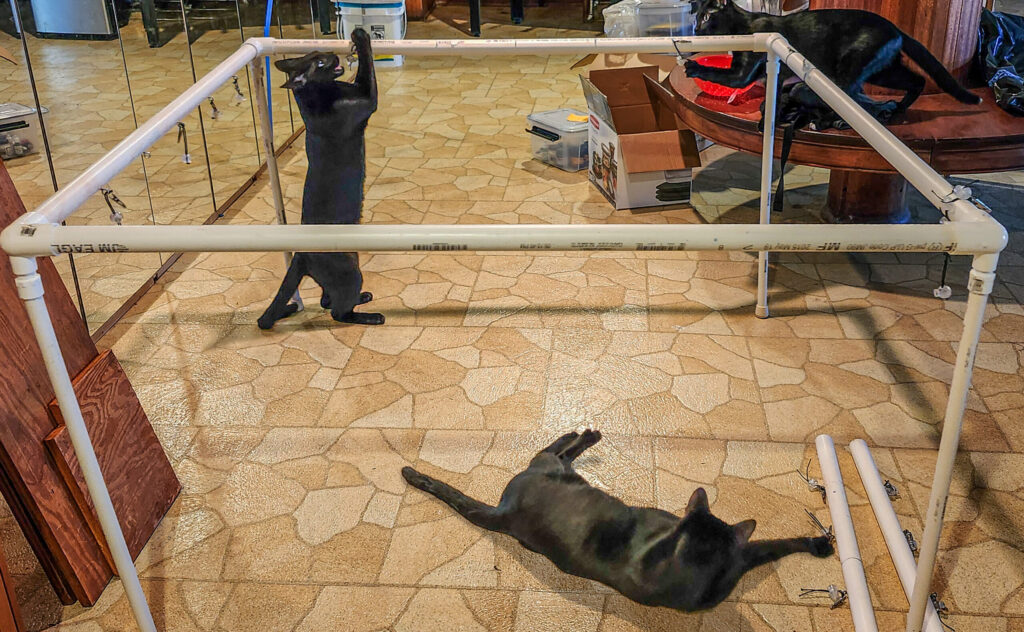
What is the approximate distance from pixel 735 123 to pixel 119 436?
2154 mm

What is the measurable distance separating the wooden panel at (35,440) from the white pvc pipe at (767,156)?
2057mm

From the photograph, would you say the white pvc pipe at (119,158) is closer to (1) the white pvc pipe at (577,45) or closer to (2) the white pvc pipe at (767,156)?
(1) the white pvc pipe at (577,45)

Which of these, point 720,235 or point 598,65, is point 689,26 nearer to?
point 598,65

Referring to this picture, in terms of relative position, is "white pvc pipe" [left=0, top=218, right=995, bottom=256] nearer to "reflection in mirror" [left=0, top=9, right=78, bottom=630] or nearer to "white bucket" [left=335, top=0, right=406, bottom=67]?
"reflection in mirror" [left=0, top=9, right=78, bottom=630]

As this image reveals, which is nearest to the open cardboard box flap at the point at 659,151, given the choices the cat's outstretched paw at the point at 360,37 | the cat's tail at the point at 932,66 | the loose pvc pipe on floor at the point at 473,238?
the cat's tail at the point at 932,66

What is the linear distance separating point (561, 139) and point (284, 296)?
1864mm

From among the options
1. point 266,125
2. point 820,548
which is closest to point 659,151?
point 266,125

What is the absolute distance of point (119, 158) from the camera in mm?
1715

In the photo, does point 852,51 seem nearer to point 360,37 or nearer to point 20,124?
point 360,37

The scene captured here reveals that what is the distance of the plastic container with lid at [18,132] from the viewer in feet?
8.35

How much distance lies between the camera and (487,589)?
6.38 feet

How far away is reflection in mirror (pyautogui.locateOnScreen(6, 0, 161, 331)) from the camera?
2686 millimetres

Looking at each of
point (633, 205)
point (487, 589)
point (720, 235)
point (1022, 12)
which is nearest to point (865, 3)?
point (633, 205)

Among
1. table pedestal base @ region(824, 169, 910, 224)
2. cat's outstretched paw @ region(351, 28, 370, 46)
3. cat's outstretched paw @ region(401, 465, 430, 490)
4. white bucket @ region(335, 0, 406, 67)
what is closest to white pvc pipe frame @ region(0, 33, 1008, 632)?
cat's outstretched paw @ region(401, 465, 430, 490)
